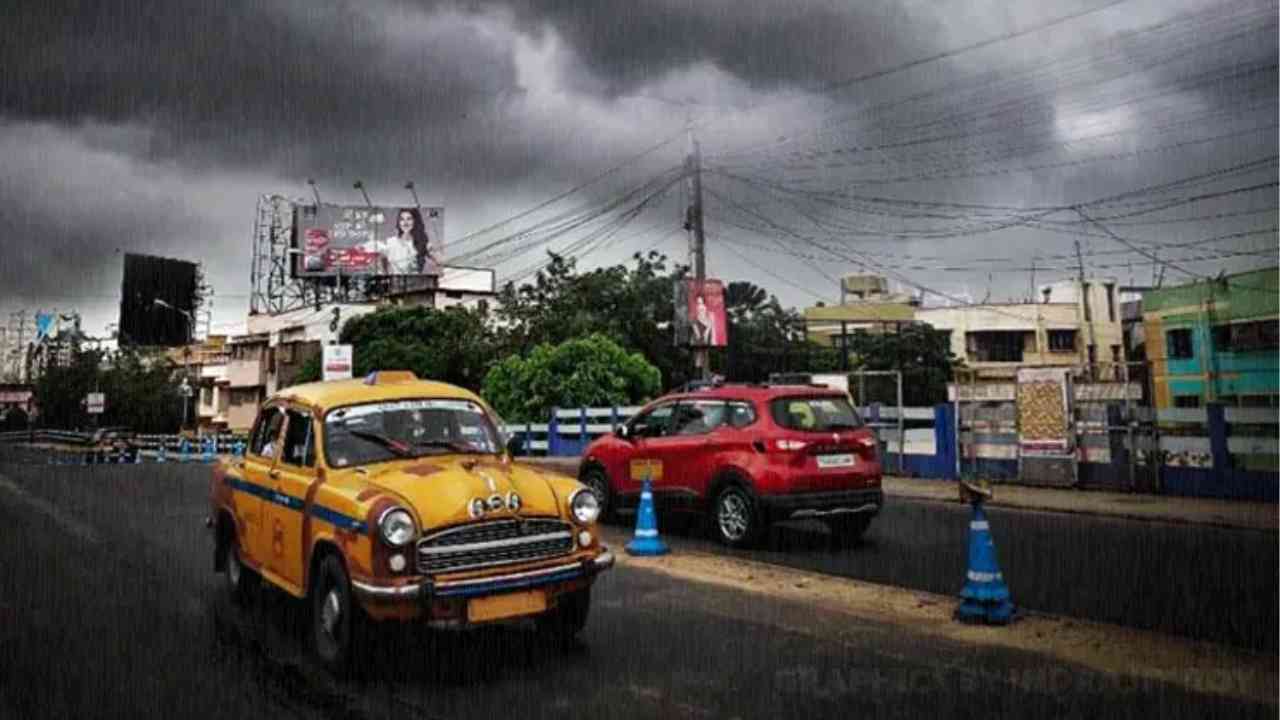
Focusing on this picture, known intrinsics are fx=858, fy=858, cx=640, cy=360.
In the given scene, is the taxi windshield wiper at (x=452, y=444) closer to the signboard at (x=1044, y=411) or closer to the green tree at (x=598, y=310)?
the signboard at (x=1044, y=411)

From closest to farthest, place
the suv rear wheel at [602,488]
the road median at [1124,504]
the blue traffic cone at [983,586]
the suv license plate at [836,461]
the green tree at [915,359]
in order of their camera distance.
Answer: the blue traffic cone at [983,586], the suv license plate at [836,461], the road median at [1124,504], the suv rear wheel at [602,488], the green tree at [915,359]

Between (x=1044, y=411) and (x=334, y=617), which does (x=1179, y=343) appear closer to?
(x=1044, y=411)

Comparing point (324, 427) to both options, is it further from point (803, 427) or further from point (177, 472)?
point (177, 472)

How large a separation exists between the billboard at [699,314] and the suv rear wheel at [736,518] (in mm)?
18660

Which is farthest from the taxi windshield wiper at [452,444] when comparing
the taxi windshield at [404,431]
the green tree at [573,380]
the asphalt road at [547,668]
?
the green tree at [573,380]

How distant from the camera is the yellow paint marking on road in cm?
511

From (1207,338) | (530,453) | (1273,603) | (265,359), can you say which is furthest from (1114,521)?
(265,359)

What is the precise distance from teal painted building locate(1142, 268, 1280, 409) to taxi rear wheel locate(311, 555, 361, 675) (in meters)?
11.3

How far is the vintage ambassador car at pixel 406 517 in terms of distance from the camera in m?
5.04

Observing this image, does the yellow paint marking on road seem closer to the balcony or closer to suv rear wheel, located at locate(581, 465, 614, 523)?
suv rear wheel, located at locate(581, 465, 614, 523)

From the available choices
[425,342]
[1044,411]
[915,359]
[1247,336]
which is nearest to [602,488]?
[1044,411]

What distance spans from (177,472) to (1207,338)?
95.4 ft

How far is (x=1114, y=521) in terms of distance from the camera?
11.7 meters

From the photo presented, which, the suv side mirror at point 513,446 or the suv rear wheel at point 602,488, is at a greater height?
the suv side mirror at point 513,446
